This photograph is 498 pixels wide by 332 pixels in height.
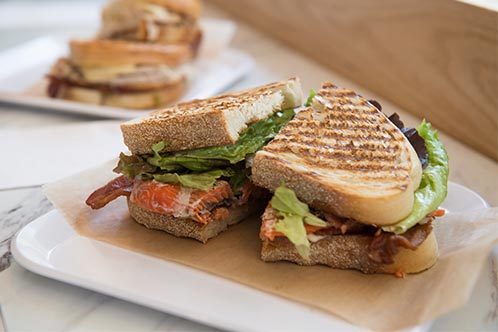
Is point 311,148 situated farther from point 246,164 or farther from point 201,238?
point 201,238

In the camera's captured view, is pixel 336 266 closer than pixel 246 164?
Yes

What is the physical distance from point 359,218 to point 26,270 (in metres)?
1.04

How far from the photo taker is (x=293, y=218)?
1907mm

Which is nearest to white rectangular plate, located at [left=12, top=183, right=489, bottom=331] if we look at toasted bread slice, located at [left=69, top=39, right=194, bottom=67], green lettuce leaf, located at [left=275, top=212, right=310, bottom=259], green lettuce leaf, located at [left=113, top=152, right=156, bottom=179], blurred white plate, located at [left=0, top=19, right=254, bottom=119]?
green lettuce leaf, located at [left=275, top=212, right=310, bottom=259]

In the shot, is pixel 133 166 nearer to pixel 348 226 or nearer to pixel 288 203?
pixel 288 203

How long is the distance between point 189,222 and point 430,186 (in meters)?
0.76

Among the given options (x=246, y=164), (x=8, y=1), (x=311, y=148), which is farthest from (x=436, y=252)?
(x=8, y=1)

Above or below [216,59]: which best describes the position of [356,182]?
above

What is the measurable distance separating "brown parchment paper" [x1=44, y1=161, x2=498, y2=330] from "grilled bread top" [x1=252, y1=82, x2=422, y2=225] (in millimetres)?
188

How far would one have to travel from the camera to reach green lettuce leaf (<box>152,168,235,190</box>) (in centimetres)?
217

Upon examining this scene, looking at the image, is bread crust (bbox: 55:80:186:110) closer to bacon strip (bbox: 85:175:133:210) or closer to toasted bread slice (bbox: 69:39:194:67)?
toasted bread slice (bbox: 69:39:194:67)

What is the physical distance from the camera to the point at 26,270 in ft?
6.97

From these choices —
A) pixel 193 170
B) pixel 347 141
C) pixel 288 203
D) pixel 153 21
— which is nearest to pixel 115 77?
pixel 153 21

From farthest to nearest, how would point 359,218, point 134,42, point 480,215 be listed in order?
1. point 134,42
2. point 480,215
3. point 359,218
